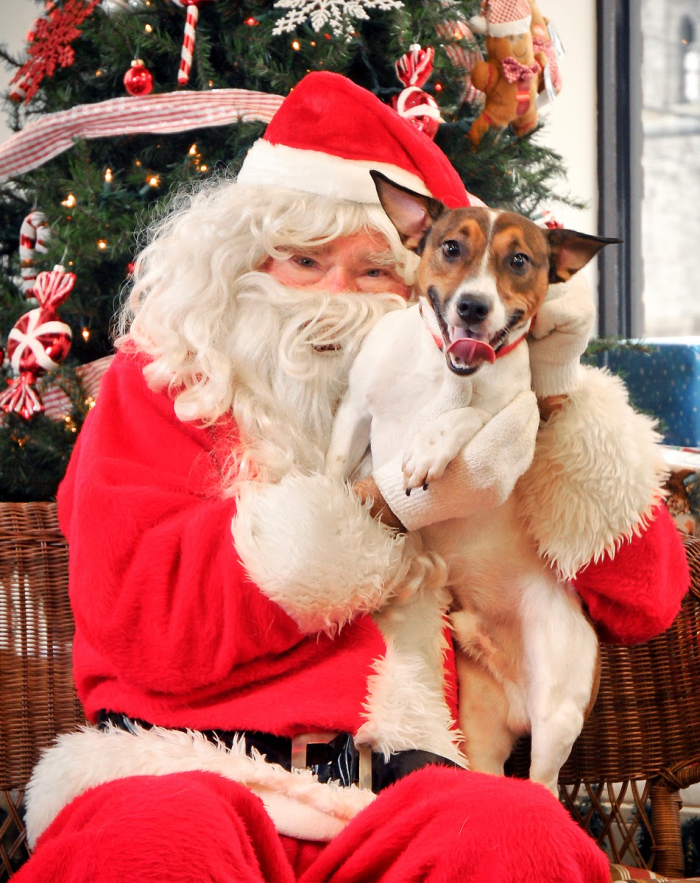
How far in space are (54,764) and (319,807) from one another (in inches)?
15.1

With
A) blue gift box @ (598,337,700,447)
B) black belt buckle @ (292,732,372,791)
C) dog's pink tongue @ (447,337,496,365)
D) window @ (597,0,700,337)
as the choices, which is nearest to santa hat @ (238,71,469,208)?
dog's pink tongue @ (447,337,496,365)

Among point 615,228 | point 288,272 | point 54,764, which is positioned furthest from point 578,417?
point 615,228

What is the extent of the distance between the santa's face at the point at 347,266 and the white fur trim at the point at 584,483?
349mm

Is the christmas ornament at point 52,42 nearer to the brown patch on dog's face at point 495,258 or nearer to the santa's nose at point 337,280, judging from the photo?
the santa's nose at point 337,280

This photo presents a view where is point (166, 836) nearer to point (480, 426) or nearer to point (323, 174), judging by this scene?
point (480, 426)


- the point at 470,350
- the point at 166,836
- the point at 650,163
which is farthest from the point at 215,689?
the point at 650,163

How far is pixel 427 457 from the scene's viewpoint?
1.10 metres

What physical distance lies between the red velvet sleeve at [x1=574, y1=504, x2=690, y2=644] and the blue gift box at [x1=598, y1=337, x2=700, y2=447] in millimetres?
1463

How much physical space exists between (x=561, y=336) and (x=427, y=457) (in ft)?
0.82

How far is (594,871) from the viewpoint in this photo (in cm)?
94

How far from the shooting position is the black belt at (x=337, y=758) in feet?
3.84

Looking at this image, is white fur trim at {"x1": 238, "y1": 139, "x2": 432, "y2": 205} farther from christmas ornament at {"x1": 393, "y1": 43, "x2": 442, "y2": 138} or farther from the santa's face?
christmas ornament at {"x1": 393, "y1": 43, "x2": 442, "y2": 138}

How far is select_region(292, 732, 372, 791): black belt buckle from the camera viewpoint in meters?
1.18

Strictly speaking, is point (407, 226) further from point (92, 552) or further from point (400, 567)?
point (92, 552)
